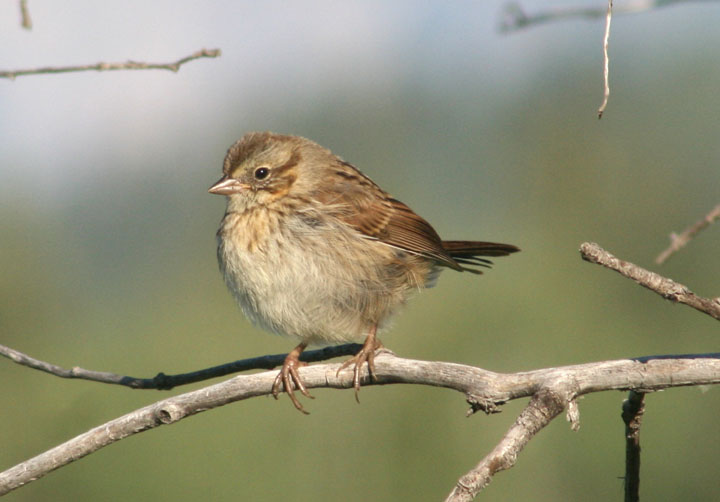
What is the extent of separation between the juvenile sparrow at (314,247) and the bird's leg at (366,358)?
16 mm

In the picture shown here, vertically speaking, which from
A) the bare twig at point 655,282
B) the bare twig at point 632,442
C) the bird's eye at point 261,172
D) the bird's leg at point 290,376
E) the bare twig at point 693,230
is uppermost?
the bird's eye at point 261,172

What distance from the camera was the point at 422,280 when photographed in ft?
14.3

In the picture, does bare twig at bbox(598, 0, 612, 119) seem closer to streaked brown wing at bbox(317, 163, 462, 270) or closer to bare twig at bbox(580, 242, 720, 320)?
bare twig at bbox(580, 242, 720, 320)

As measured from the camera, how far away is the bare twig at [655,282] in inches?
84.0

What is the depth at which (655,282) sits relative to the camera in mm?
2158

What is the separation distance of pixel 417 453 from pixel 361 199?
385 cm

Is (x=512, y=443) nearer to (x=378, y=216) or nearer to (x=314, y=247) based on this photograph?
(x=314, y=247)

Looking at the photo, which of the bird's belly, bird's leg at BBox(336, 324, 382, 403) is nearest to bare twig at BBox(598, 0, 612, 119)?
bird's leg at BBox(336, 324, 382, 403)

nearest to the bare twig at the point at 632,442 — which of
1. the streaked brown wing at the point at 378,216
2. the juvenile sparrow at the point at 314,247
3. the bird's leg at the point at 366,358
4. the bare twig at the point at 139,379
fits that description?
the bird's leg at the point at 366,358

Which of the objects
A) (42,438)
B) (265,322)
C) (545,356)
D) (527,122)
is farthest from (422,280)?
(527,122)

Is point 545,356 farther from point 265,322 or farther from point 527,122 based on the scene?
point 527,122

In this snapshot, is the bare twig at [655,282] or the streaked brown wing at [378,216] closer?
the bare twig at [655,282]

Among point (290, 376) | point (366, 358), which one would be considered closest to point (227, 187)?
point (290, 376)

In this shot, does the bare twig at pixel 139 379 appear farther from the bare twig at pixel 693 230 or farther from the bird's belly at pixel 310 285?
the bare twig at pixel 693 230
